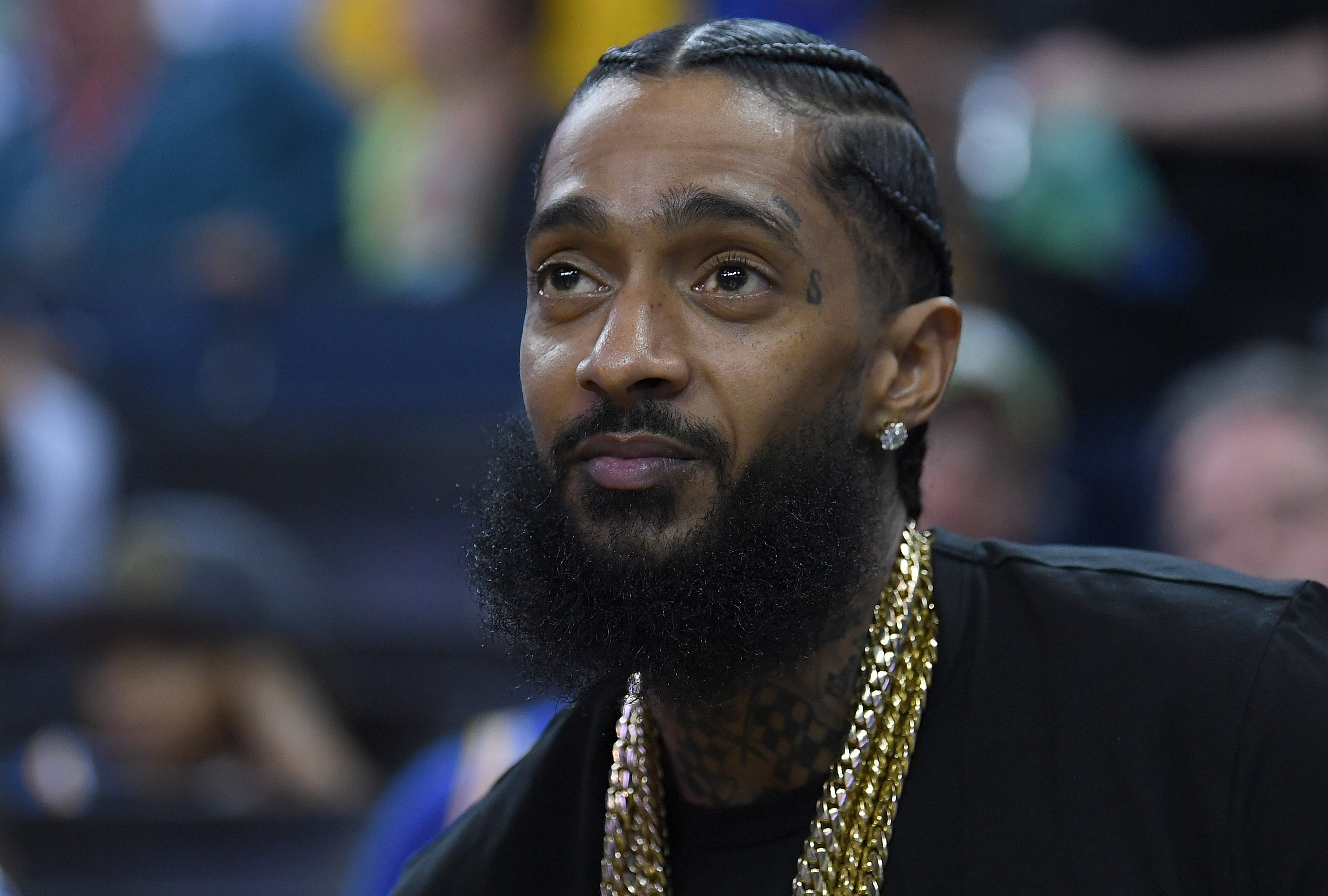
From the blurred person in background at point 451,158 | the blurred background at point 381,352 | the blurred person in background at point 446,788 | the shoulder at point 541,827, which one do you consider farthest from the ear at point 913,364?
the blurred person in background at point 451,158

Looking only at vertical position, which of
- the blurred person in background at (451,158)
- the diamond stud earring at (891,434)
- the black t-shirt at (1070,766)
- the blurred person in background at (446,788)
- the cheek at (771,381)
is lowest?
the black t-shirt at (1070,766)

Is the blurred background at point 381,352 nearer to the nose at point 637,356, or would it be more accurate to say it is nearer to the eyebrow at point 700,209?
the nose at point 637,356

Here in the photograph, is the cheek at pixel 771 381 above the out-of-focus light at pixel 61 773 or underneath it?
underneath

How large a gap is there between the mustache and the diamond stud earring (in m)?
0.28

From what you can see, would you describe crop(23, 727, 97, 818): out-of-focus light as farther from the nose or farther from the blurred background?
the nose

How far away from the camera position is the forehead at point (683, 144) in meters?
2.11

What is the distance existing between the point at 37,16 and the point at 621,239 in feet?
19.1

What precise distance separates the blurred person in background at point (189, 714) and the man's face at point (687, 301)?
2712mm

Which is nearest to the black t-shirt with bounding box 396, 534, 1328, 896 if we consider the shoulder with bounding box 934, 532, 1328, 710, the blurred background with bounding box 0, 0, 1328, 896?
the shoulder with bounding box 934, 532, 1328, 710

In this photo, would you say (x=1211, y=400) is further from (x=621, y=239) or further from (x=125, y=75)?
(x=125, y=75)

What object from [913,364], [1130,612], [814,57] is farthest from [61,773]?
[1130,612]

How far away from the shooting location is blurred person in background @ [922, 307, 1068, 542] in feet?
13.6

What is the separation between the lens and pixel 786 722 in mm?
2182

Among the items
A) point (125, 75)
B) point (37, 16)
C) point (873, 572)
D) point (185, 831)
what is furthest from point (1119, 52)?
point (37, 16)
